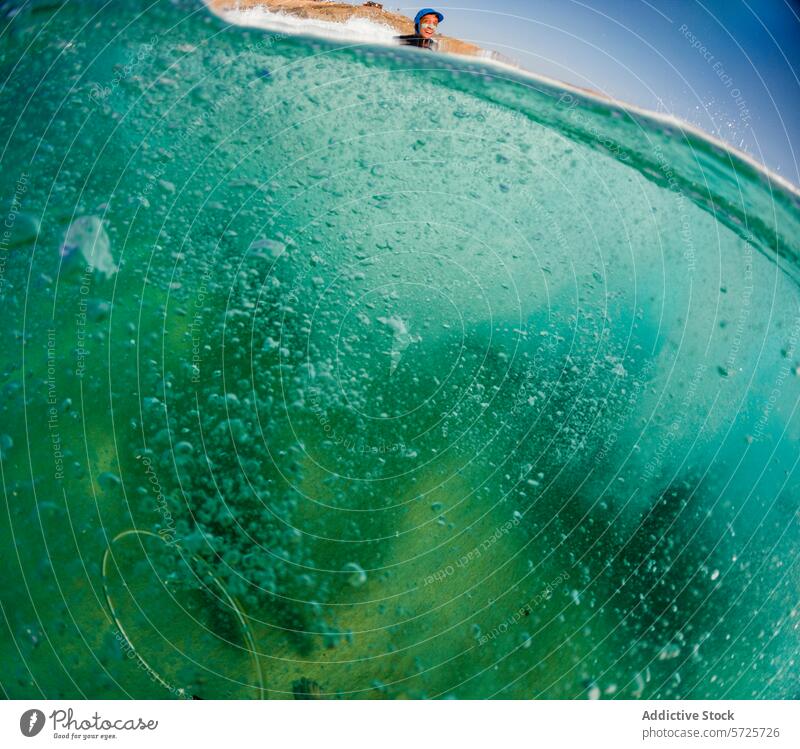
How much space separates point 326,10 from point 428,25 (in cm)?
15

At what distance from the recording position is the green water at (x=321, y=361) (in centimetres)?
106

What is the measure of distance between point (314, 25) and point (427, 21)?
6.6 inches

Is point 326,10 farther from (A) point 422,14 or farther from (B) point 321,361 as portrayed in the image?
(B) point 321,361

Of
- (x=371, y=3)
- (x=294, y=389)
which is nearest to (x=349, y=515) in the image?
(x=294, y=389)

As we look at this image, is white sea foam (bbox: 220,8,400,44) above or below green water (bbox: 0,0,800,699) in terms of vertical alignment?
above

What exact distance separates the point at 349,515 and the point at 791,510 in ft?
2.61

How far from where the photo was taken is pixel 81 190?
106 cm

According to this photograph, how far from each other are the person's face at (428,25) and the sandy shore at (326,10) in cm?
1

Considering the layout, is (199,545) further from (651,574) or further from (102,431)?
(651,574)

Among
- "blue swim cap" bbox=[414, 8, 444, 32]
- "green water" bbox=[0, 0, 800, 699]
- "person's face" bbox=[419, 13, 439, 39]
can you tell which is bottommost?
"green water" bbox=[0, 0, 800, 699]

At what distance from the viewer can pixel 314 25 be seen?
1.07 m

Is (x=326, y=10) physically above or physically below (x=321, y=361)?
above

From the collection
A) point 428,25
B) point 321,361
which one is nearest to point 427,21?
point 428,25

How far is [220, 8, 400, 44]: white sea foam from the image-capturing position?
1.06 meters
